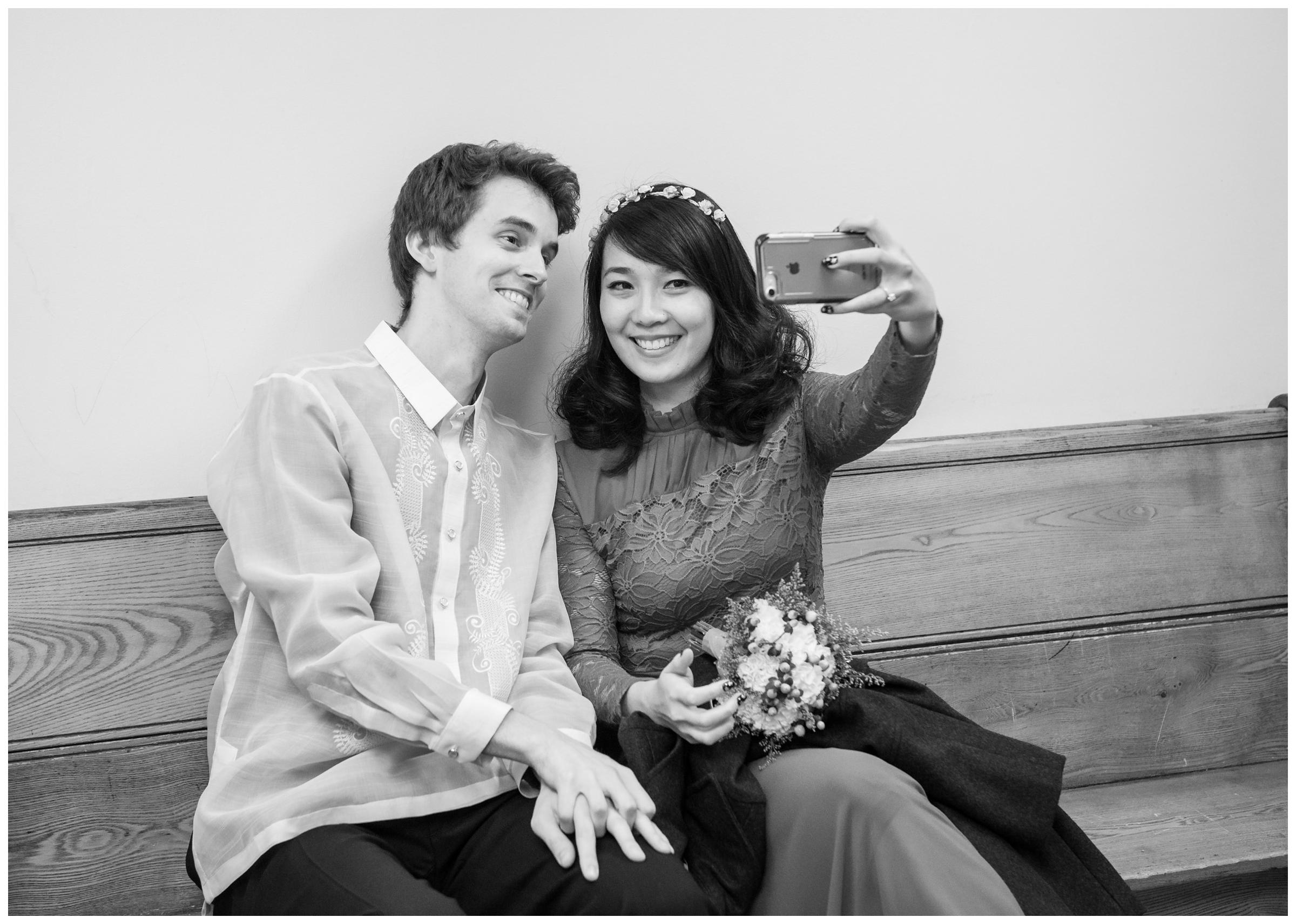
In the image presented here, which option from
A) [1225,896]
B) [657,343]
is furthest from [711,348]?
[1225,896]

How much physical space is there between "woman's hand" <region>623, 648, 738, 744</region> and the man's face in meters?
0.71

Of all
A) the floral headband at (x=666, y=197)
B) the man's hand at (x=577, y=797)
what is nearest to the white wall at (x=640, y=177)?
the floral headband at (x=666, y=197)

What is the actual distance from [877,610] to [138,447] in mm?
1667

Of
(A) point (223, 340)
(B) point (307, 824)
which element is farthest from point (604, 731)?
(A) point (223, 340)

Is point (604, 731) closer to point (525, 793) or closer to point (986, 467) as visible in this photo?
point (525, 793)

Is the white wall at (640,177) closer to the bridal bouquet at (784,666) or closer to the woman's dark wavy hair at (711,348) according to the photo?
the woman's dark wavy hair at (711,348)

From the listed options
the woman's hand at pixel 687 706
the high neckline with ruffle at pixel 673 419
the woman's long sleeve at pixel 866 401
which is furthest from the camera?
the high neckline with ruffle at pixel 673 419

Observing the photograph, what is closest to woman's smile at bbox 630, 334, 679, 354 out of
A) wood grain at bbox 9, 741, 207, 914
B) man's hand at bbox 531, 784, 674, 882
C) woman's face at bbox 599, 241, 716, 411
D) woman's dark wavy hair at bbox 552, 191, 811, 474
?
woman's face at bbox 599, 241, 716, 411

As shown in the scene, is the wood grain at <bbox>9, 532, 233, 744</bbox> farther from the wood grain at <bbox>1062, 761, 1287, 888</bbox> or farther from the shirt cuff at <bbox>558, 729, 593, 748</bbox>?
the wood grain at <bbox>1062, 761, 1287, 888</bbox>

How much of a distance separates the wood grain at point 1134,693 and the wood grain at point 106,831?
155cm

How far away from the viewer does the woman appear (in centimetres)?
190

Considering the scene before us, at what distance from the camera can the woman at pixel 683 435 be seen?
6.22 feet

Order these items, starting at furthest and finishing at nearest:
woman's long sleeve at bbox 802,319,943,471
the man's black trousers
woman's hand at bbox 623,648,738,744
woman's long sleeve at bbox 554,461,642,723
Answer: woman's long sleeve at bbox 554,461,642,723 < woman's long sleeve at bbox 802,319,943,471 < woman's hand at bbox 623,648,738,744 < the man's black trousers

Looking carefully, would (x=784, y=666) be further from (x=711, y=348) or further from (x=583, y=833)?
(x=711, y=348)
